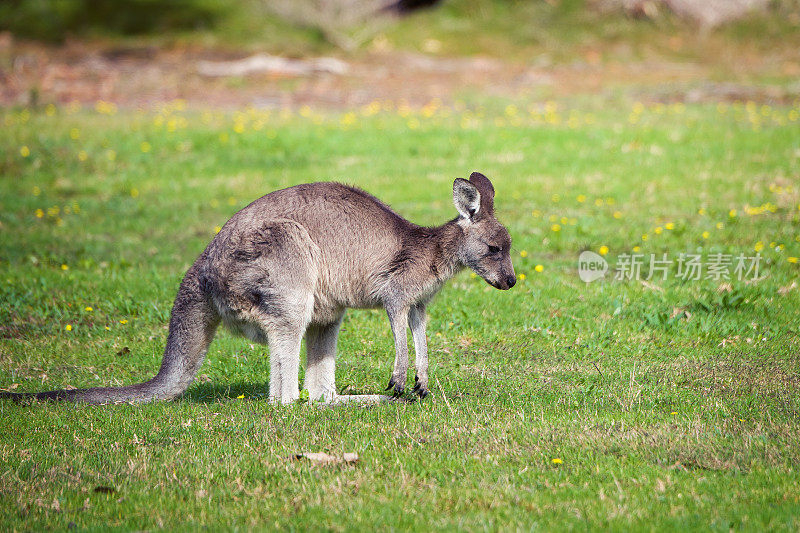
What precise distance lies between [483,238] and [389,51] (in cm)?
1686

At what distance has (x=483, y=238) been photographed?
5711 millimetres

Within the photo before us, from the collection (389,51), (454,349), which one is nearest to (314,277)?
(454,349)

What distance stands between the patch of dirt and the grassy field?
2.84 m

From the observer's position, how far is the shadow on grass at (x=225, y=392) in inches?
236

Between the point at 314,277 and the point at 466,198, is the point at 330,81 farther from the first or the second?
the point at 314,277

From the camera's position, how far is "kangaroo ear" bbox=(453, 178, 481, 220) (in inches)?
221

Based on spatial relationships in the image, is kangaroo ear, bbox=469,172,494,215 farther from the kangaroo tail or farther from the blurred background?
the blurred background

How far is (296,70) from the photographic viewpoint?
1925 cm

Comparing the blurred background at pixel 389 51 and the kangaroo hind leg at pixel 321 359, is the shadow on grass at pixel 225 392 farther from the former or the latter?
the blurred background at pixel 389 51

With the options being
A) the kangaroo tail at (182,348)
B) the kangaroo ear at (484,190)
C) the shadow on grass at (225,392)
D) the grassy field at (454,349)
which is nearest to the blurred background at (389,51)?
the grassy field at (454,349)

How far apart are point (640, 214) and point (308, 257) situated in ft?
19.0

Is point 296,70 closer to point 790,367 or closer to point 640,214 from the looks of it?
point 640,214

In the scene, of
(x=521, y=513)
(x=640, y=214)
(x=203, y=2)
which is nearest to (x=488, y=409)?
(x=521, y=513)

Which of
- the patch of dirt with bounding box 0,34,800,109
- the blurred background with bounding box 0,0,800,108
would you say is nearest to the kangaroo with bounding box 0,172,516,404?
the patch of dirt with bounding box 0,34,800,109
